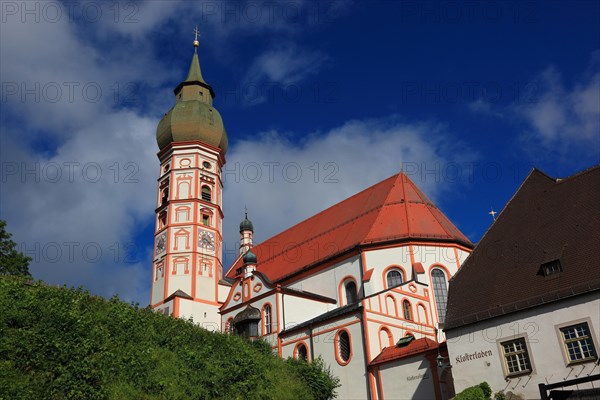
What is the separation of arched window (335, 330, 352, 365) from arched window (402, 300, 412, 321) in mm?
3350

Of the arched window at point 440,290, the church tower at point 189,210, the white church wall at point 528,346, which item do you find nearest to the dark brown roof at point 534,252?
the white church wall at point 528,346

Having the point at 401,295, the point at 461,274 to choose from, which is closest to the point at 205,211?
the point at 401,295

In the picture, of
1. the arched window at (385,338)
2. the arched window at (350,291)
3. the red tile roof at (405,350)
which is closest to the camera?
the red tile roof at (405,350)

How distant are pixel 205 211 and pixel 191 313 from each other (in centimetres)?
775

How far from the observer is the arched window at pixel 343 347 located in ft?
92.5

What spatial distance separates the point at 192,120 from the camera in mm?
44781

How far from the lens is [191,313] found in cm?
3881

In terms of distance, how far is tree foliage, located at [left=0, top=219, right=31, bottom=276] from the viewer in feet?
111

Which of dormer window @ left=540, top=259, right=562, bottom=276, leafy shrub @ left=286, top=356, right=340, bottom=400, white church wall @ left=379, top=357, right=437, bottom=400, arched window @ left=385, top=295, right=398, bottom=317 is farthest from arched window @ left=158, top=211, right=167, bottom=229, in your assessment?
dormer window @ left=540, top=259, right=562, bottom=276

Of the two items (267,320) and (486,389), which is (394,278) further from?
(486,389)

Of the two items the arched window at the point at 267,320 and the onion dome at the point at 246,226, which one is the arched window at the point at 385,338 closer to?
the arched window at the point at 267,320

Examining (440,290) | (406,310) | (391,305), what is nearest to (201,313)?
(391,305)

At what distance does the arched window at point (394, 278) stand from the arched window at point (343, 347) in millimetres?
4540

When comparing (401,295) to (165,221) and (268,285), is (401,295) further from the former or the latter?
(165,221)
